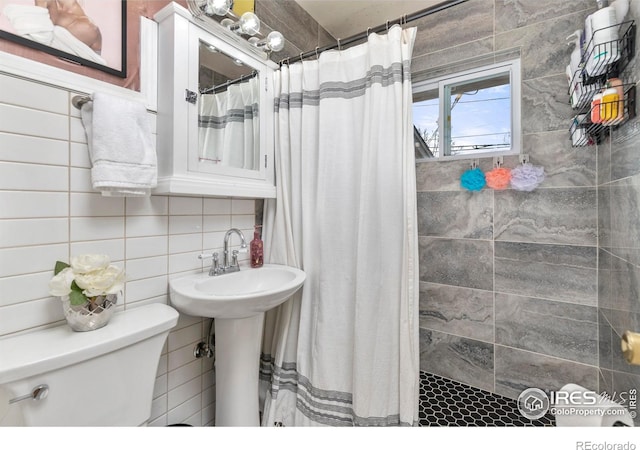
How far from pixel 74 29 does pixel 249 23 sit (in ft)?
2.22

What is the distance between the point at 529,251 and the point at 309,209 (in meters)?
1.23

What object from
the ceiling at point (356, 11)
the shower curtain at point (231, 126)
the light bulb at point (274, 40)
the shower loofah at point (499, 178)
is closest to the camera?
the shower curtain at point (231, 126)

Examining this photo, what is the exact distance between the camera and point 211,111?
1.29 metres

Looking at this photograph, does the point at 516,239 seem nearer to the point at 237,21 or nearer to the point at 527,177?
the point at 527,177

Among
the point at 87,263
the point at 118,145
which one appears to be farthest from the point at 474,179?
the point at 87,263

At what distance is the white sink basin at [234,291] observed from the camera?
1.03 meters

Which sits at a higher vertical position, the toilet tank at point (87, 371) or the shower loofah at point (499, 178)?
the shower loofah at point (499, 178)

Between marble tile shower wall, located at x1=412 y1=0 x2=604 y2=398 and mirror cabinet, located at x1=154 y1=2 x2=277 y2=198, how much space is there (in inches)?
42.0

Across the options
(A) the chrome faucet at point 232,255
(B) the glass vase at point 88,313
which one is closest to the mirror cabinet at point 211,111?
(A) the chrome faucet at point 232,255

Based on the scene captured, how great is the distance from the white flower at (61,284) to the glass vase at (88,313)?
33mm

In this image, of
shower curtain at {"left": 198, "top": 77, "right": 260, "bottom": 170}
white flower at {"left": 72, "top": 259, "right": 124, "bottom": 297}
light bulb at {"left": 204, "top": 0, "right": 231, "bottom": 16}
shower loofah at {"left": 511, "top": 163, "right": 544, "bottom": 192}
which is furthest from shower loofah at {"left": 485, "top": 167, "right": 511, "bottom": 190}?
white flower at {"left": 72, "top": 259, "right": 124, "bottom": 297}

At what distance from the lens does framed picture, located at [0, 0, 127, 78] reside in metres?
0.87

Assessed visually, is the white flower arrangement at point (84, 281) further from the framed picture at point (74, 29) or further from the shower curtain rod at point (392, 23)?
the shower curtain rod at point (392, 23)

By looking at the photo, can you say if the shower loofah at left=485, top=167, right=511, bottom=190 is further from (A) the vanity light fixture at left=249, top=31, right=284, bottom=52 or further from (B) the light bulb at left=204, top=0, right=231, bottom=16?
(B) the light bulb at left=204, top=0, right=231, bottom=16
